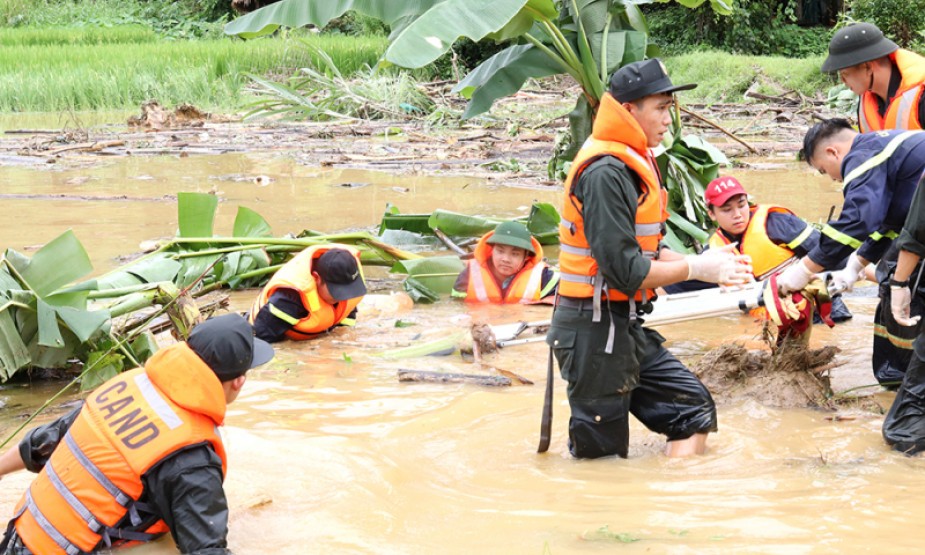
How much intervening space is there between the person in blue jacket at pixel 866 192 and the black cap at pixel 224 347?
107 inches

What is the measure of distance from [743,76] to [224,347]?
1891 cm

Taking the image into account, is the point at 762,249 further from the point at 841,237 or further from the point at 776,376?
the point at 841,237

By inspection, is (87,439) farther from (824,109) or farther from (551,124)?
(824,109)

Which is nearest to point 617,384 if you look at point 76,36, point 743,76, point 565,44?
point 565,44

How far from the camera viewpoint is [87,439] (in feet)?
11.2

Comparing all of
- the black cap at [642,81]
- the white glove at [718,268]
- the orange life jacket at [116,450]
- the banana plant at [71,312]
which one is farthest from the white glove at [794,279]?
the banana plant at [71,312]

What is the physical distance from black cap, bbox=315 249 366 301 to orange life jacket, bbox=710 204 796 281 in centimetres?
260

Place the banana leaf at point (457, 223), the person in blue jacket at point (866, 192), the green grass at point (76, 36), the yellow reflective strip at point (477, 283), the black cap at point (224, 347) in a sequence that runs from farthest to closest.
Answer: 1. the green grass at point (76, 36)
2. the banana leaf at point (457, 223)
3. the yellow reflective strip at point (477, 283)
4. the person in blue jacket at point (866, 192)
5. the black cap at point (224, 347)

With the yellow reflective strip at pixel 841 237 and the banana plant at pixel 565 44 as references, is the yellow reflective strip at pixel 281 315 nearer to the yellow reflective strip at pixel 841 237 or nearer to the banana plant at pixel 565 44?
the banana plant at pixel 565 44

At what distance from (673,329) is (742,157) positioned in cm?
787

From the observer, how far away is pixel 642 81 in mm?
4113

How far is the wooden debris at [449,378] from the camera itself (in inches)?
239

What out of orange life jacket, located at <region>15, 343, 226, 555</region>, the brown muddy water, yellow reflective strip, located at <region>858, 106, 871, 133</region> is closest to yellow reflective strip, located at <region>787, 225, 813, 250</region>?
the brown muddy water

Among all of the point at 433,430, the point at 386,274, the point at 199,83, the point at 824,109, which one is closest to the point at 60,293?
the point at 433,430
